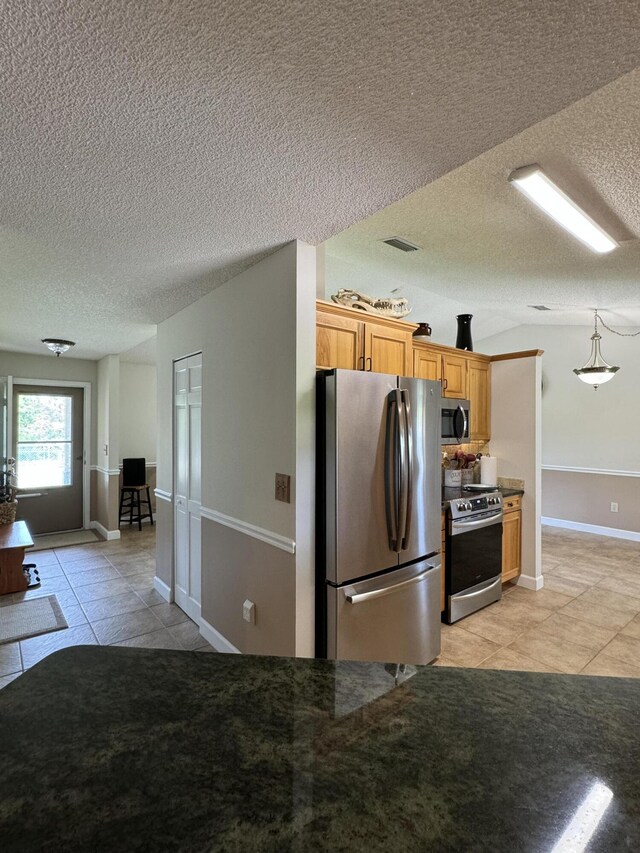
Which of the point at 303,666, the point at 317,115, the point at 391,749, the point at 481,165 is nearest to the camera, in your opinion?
the point at 391,749

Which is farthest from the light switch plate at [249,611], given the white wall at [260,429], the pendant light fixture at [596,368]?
the pendant light fixture at [596,368]

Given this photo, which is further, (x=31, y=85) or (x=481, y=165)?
(x=481, y=165)

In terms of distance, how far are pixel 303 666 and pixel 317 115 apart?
1456 mm

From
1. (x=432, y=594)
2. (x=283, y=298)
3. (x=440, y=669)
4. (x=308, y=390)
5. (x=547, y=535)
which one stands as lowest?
(x=547, y=535)

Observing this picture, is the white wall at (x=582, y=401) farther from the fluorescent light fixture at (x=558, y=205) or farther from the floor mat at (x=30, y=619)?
the floor mat at (x=30, y=619)

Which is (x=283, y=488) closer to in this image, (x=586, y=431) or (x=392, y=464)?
(x=392, y=464)

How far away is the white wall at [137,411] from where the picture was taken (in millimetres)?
6848

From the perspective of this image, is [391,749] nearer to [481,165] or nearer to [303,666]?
[303,666]

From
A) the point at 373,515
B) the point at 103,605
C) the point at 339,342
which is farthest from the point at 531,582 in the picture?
the point at 103,605

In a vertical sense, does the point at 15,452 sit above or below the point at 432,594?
above

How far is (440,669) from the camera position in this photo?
909 mm

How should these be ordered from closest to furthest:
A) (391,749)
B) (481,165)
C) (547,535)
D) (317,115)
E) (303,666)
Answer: (391,749), (303,666), (317,115), (481,165), (547,535)

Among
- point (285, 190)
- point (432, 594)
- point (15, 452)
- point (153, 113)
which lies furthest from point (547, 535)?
point (15, 452)

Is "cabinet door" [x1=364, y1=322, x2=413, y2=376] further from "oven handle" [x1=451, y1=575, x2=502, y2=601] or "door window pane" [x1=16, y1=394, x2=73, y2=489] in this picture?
"door window pane" [x1=16, y1=394, x2=73, y2=489]
